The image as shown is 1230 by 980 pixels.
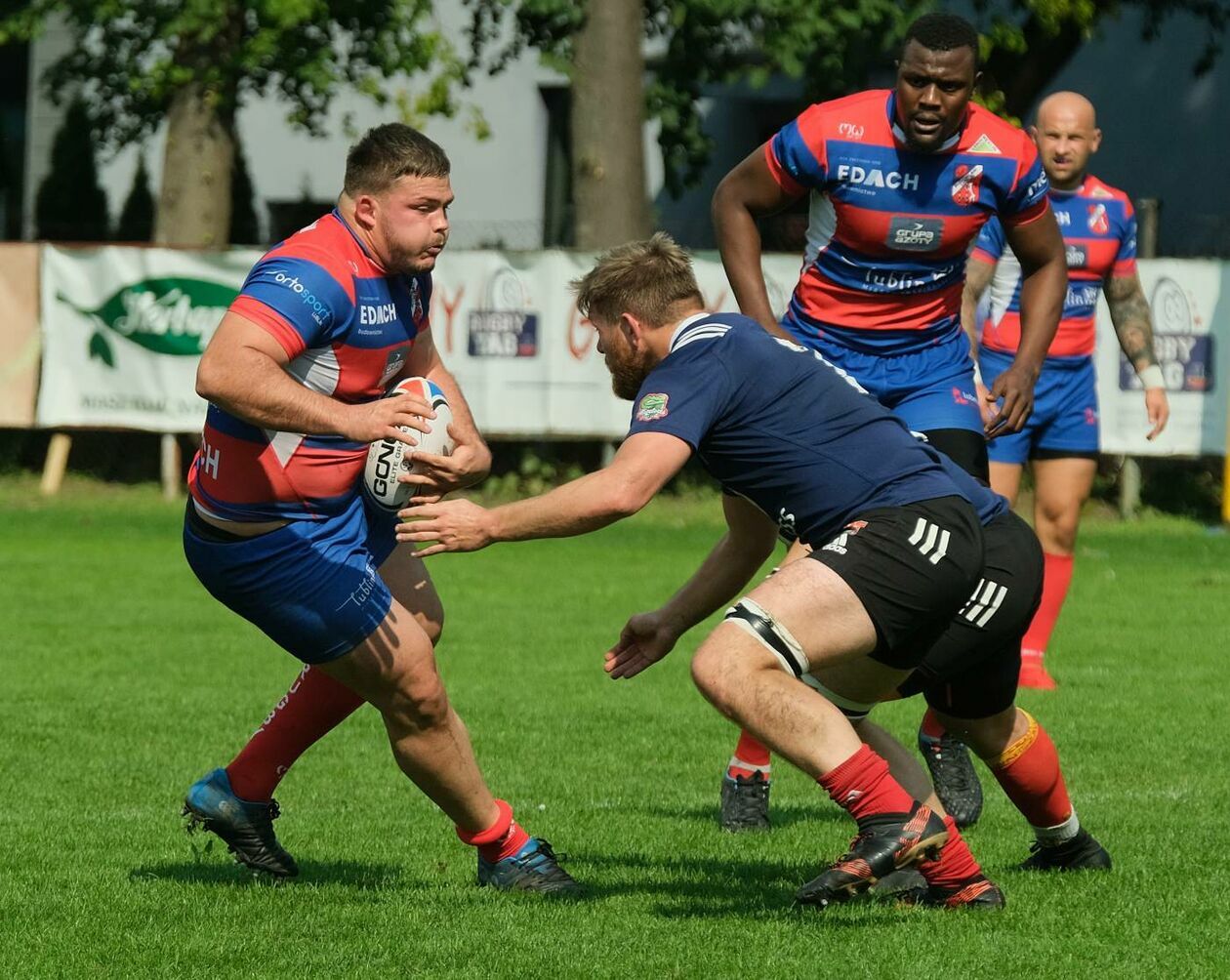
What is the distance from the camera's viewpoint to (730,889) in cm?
573

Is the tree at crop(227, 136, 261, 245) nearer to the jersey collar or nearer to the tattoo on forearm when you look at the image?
the tattoo on forearm

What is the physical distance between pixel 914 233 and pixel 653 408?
1910mm

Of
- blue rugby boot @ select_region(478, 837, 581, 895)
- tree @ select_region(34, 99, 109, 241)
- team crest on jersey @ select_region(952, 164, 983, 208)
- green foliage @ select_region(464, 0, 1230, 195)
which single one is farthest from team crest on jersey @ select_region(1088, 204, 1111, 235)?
tree @ select_region(34, 99, 109, 241)

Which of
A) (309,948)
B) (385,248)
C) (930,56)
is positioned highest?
(930,56)

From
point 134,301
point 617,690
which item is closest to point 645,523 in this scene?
point 134,301

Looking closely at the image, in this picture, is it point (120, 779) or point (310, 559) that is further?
point (120, 779)

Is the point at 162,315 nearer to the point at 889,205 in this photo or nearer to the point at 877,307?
the point at 877,307

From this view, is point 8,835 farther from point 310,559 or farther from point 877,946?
point 877,946

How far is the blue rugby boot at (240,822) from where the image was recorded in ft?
19.2

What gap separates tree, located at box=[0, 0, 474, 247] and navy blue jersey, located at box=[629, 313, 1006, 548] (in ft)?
54.3

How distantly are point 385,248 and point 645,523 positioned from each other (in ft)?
41.6

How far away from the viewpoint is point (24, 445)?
20.0m

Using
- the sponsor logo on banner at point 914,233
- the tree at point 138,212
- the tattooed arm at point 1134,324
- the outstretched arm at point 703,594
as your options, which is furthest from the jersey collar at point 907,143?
the tree at point 138,212

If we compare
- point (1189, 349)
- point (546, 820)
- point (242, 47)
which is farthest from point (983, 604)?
point (242, 47)
